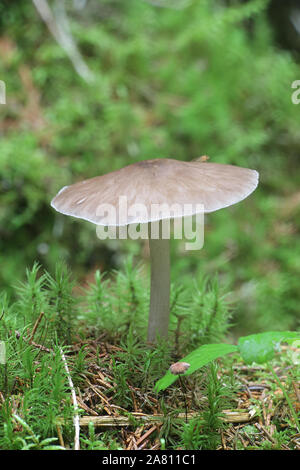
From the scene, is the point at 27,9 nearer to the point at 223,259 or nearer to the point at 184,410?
the point at 223,259

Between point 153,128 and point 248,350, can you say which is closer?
point 248,350

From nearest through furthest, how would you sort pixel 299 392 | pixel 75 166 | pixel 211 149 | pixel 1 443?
1. pixel 1 443
2. pixel 299 392
3. pixel 75 166
4. pixel 211 149

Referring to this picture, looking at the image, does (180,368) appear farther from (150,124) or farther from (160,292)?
(150,124)

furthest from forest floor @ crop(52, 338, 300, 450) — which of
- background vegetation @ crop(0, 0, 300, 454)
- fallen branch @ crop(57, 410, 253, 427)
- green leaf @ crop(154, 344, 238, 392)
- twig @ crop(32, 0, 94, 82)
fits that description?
twig @ crop(32, 0, 94, 82)

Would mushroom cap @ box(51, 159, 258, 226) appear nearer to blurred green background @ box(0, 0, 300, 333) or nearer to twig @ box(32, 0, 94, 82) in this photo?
blurred green background @ box(0, 0, 300, 333)

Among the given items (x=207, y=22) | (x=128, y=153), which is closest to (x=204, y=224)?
(x=128, y=153)

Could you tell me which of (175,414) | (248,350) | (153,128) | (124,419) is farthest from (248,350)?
(153,128)

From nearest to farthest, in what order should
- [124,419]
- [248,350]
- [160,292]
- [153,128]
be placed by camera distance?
[248,350] → [124,419] → [160,292] → [153,128]

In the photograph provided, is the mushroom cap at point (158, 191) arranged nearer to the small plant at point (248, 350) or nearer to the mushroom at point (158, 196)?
the mushroom at point (158, 196)
